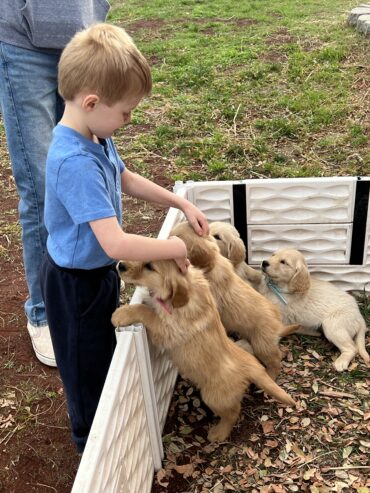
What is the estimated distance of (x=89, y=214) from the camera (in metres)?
2.15

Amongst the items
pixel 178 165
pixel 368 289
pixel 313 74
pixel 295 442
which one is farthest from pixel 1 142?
pixel 295 442

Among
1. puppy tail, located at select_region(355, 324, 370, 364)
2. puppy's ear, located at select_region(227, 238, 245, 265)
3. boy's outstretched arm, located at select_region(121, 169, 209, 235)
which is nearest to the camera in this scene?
boy's outstretched arm, located at select_region(121, 169, 209, 235)

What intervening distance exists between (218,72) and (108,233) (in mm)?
7381

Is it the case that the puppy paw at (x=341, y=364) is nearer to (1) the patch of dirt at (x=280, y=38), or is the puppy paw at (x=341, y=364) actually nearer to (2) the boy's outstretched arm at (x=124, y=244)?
(2) the boy's outstretched arm at (x=124, y=244)

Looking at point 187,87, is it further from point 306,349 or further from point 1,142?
point 306,349

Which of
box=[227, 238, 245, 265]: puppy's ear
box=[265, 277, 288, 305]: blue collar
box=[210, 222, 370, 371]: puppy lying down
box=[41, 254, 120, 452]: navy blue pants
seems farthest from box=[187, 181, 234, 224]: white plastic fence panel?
box=[41, 254, 120, 452]: navy blue pants

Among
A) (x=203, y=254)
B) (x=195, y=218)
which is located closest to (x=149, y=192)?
(x=195, y=218)

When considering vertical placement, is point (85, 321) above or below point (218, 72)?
above

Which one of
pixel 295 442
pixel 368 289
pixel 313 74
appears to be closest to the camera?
pixel 295 442

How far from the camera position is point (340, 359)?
3633mm

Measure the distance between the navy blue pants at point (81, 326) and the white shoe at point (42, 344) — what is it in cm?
89

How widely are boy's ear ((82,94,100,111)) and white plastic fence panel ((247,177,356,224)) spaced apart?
2.01 metres

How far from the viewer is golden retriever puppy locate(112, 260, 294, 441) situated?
2615mm

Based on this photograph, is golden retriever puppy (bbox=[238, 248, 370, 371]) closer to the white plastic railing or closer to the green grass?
the white plastic railing
